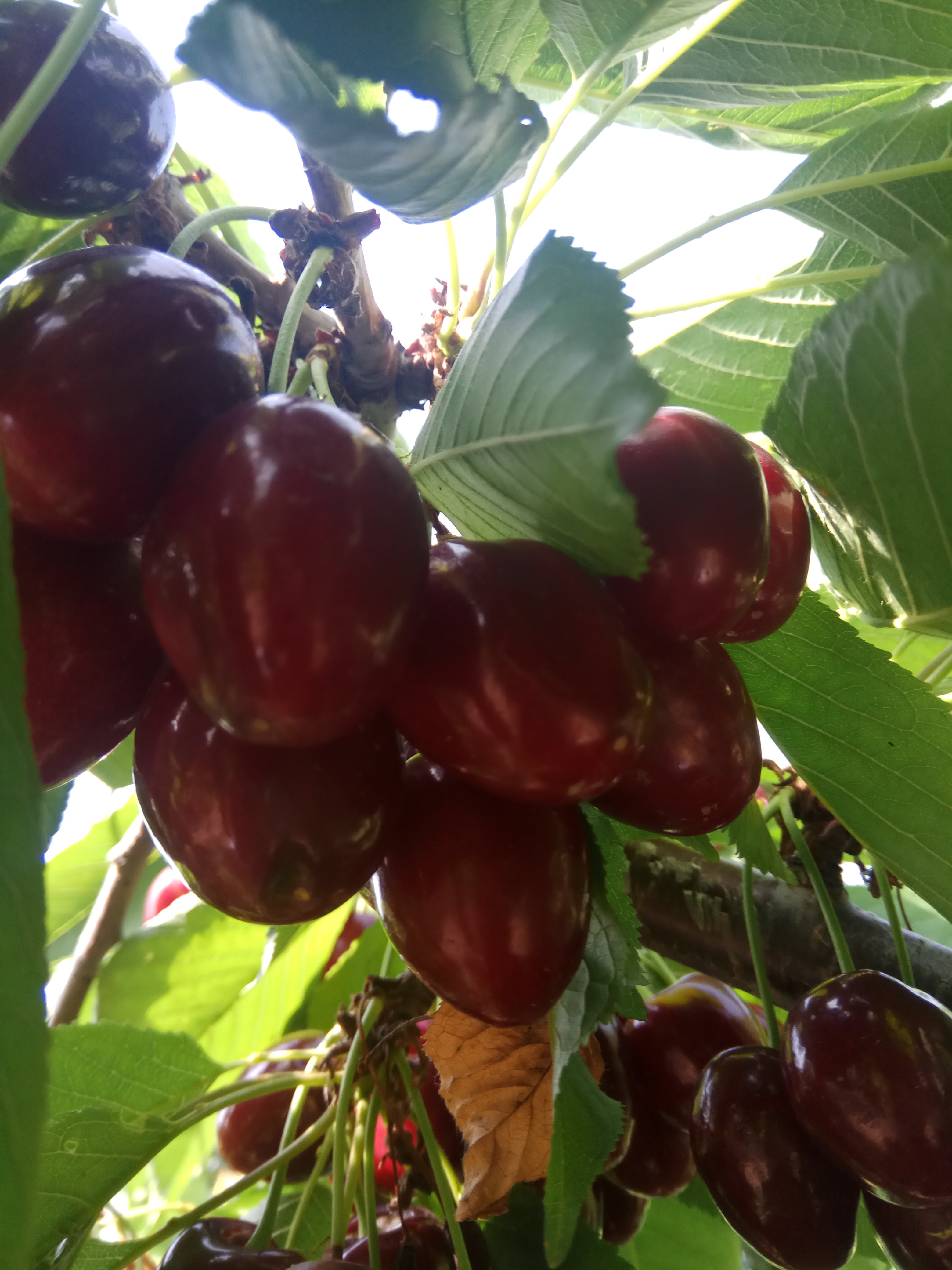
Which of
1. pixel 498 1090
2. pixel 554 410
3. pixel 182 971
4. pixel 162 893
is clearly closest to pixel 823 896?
pixel 498 1090

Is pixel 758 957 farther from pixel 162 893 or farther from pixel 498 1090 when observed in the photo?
pixel 162 893

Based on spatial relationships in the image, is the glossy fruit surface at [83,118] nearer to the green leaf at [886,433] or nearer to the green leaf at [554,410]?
the green leaf at [554,410]

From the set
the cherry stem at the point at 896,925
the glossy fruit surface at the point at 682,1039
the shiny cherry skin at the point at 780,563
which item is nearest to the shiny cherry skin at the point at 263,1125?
the glossy fruit surface at the point at 682,1039

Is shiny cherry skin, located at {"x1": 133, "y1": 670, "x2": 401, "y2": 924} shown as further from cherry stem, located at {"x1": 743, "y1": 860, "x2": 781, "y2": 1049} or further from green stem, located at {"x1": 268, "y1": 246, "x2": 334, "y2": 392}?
cherry stem, located at {"x1": 743, "y1": 860, "x2": 781, "y2": 1049}

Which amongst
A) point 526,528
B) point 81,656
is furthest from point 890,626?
point 81,656

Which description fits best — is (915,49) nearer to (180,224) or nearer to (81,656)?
(180,224)

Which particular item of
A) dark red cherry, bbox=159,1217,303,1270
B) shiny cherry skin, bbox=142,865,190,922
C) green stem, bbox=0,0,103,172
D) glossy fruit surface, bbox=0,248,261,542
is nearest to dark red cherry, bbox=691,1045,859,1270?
dark red cherry, bbox=159,1217,303,1270

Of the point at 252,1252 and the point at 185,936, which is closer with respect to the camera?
the point at 252,1252
